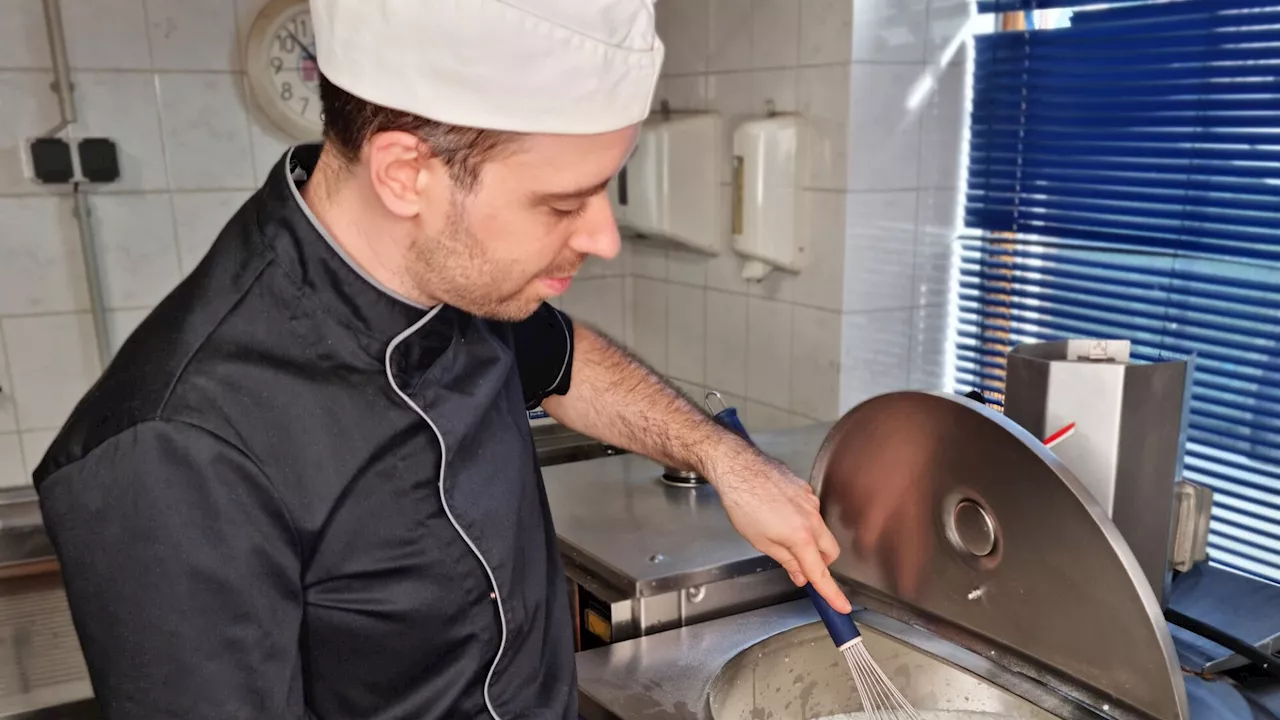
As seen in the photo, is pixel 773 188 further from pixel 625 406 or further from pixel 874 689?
pixel 874 689

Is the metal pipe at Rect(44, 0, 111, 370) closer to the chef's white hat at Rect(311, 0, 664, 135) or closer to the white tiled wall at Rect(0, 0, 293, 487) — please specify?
the white tiled wall at Rect(0, 0, 293, 487)

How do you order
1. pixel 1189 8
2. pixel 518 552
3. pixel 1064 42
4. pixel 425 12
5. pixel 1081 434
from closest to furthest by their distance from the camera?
1. pixel 425 12
2. pixel 518 552
3. pixel 1081 434
4. pixel 1189 8
5. pixel 1064 42

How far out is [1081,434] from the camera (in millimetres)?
1002

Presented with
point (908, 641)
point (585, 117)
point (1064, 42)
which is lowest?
point (908, 641)

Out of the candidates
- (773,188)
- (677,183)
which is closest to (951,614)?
(773,188)

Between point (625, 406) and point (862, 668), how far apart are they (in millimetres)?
389

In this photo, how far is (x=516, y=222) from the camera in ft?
→ 2.44

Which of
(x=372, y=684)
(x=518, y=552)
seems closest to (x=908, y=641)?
(x=518, y=552)

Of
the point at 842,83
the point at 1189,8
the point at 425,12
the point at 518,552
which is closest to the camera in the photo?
the point at 425,12

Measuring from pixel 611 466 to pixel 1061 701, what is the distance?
0.76 m

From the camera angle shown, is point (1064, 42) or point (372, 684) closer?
point (372, 684)

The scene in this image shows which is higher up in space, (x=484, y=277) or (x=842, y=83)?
(x=842, y=83)

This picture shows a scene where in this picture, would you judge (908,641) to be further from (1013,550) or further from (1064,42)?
(1064,42)

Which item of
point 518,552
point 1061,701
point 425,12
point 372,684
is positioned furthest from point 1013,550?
point 425,12
